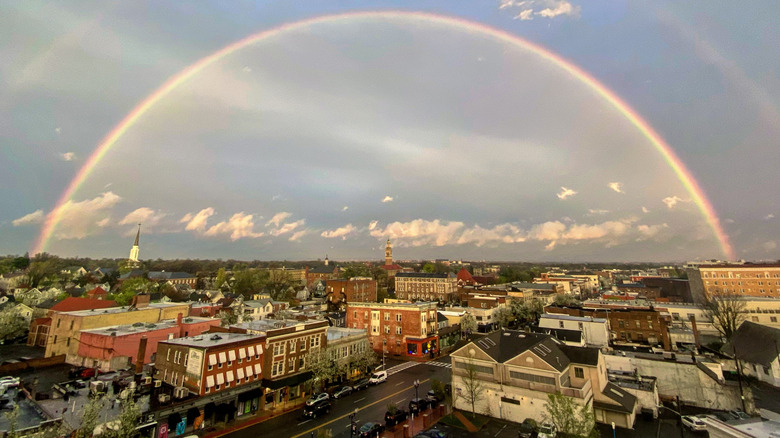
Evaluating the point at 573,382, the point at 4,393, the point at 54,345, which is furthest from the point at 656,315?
the point at 54,345

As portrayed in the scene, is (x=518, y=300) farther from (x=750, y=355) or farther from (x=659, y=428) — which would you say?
(x=659, y=428)

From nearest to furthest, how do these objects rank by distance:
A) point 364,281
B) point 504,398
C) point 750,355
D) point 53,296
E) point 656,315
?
point 504,398, point 750,355, point 656,315, point 53,296, point 364,281

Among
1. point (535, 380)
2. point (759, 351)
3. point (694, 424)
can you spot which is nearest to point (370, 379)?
point (535, 380)

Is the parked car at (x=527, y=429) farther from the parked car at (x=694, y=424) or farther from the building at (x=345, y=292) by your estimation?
the building at (x=345, y=292)

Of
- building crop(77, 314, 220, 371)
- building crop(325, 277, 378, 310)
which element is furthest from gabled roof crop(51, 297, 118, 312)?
building crop(325, 277, 378, 310)

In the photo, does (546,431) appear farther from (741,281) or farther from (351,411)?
(741,281)

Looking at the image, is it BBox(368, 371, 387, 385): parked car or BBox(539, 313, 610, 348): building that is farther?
BBox(539, 313, 610, 348): building

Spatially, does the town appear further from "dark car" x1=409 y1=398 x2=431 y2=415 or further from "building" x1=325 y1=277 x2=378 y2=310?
"building" x1=325 y1=277 x2=378 y2=310
